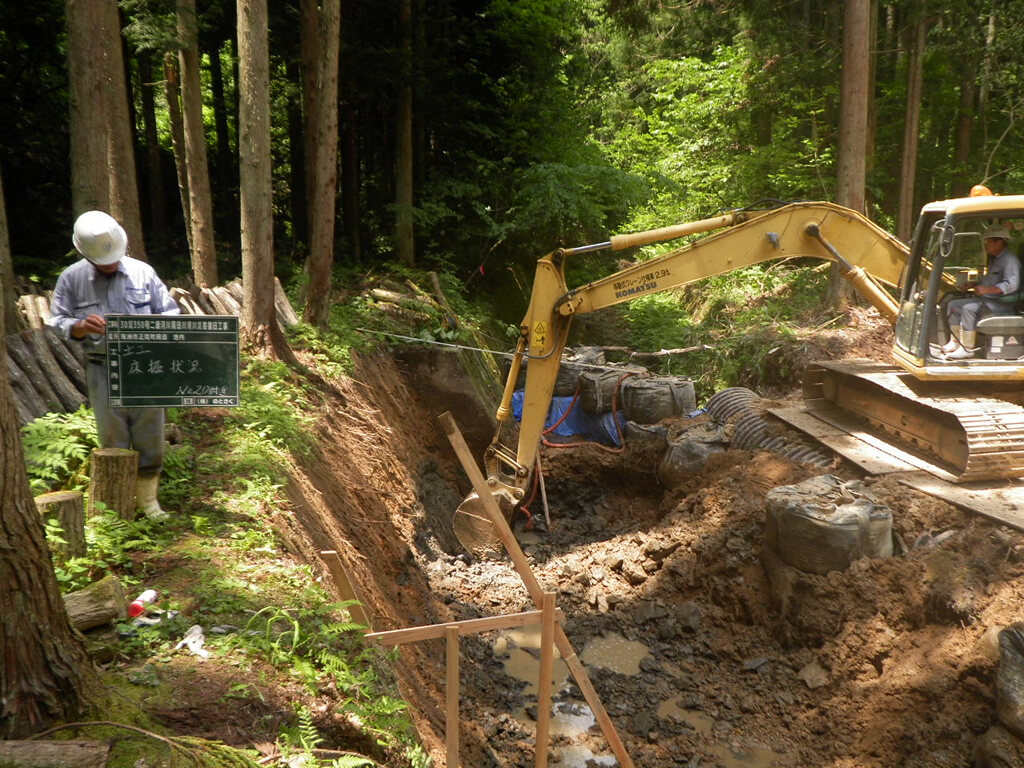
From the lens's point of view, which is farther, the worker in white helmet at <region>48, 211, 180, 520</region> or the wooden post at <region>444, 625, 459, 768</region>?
the worker in white helmet at <region>48, 211, 180, 520</region>

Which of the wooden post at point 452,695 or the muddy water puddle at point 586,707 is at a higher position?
the wooden post at point 452,695

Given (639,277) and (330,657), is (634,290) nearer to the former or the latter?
(639,277)

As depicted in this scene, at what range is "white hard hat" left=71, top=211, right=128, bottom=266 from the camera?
429 cm

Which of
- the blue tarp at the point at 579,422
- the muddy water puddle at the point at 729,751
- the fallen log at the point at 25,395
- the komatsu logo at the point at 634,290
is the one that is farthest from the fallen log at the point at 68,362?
the blue tarp at the point at 579,422

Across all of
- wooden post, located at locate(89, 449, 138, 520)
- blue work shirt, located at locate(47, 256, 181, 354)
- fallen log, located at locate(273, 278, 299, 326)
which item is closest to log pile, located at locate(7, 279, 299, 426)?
blue work shirt, located at locate(47, 256, 181, 354)

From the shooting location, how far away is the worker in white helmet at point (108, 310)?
433 centimetres

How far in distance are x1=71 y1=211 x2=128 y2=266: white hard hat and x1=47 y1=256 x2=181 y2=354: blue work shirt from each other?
115 mm

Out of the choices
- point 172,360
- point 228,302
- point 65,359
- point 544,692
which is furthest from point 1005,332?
point 65,359

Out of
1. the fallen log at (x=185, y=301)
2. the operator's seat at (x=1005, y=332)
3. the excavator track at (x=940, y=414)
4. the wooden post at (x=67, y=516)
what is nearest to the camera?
the wooden post at (x=67, y=516)

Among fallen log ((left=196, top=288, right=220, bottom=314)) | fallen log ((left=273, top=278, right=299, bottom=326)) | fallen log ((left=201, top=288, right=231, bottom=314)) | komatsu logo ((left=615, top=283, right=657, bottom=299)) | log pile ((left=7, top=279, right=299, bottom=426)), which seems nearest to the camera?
log pile ((left=7, top=279, right=299, bottom=426))

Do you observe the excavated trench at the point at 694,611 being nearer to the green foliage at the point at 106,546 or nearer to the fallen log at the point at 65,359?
the green foliage at the point at 106,546

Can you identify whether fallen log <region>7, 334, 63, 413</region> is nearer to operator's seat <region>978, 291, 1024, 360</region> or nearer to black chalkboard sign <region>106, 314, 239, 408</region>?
black chalkboard sign <region>106, 314, 239, 408</region>

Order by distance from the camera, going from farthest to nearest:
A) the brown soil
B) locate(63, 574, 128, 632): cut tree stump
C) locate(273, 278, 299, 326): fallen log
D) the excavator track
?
locate(273, 278, 299, 326): fallen log < the excavator track < the brown soil < locate(63, 574, 128, 632): cut tree stump

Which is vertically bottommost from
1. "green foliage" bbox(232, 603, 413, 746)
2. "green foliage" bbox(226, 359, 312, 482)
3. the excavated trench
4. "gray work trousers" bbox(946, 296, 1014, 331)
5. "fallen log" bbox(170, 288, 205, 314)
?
the excavated trench
